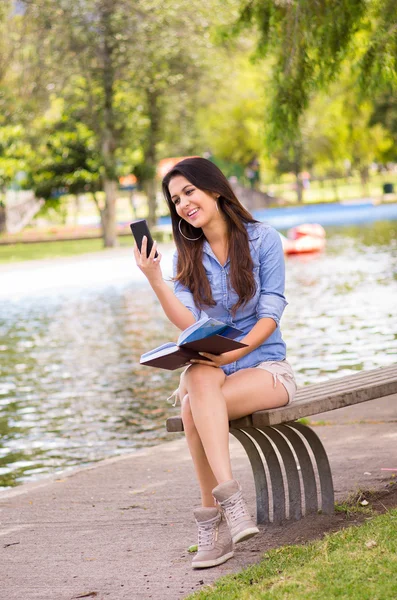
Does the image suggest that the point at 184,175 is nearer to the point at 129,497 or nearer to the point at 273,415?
the point at 273,415

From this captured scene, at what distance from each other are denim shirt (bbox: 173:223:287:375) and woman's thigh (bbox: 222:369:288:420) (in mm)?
243

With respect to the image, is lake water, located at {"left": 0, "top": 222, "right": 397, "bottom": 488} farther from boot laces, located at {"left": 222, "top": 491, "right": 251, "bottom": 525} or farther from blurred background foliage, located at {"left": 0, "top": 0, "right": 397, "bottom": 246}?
blurred background foliage, located at {"left": 0, "top": 0, "right": 397, "bottom": 246}

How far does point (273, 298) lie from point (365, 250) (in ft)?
68.3

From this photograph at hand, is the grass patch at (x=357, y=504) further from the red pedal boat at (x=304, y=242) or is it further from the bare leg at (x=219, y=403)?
the red pedal boat at (x=304, y=242)

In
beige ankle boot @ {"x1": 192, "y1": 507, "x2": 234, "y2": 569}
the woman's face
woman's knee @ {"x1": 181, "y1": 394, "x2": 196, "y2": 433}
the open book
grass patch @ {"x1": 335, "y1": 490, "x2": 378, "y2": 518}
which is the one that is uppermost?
the woman's face

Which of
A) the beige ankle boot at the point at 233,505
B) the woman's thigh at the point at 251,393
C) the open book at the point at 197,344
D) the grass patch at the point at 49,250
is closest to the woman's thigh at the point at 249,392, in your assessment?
the woman's thigh at the point at 251,393

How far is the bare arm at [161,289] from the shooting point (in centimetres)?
445

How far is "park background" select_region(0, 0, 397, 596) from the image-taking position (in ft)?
28.3

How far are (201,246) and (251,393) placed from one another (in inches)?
32.8

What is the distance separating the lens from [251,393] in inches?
172

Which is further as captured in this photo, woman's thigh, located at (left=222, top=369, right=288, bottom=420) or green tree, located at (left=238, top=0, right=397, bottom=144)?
green tree, located at (left=238, top=0, right=397, bottom=144)

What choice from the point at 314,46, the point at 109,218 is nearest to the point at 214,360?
the point at 314,46

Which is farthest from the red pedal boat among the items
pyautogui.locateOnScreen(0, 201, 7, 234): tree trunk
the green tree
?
pyautogui.locateOnScreen(0, 201, 7, 234): tree trunk

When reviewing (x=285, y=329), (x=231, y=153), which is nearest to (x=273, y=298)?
(x=285, y=329)
